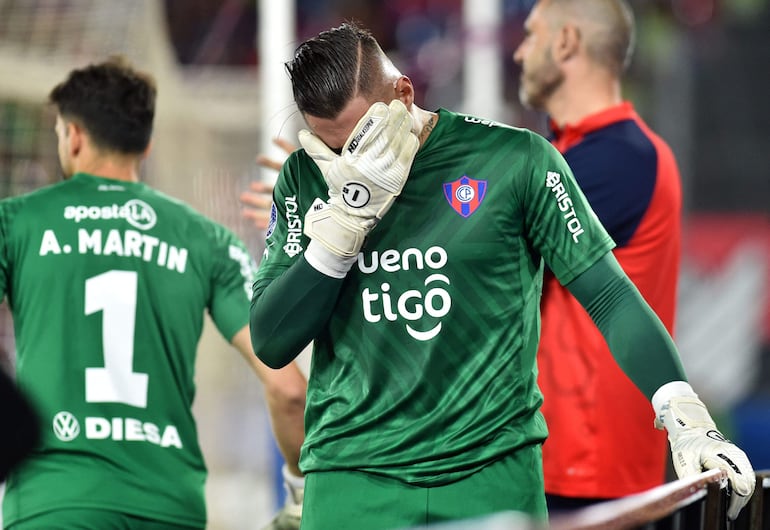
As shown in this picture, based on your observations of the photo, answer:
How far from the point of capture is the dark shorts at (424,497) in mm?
2438

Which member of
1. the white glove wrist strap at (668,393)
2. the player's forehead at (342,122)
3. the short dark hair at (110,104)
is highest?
the short dark hair at (110,104)

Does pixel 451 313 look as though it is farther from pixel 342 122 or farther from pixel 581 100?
pixel 581 100

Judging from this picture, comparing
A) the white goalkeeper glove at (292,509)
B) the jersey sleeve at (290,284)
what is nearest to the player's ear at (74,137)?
the white goalkeeper glove at (292,509)

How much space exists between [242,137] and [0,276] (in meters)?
4.93

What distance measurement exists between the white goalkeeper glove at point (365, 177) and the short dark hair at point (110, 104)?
1.49 metres

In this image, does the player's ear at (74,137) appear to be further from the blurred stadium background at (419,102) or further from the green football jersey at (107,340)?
the blurred stadium background at (419,102)

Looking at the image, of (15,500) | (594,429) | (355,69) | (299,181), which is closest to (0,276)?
(15,500)

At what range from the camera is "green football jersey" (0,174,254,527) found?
11.2 feet

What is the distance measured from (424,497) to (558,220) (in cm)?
61

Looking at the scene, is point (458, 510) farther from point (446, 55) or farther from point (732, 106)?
point (732, 106)

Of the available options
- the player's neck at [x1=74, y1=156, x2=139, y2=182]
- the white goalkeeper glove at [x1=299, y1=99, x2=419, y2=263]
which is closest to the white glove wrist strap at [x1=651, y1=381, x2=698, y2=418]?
the white goalkeeper glove at [x1=299, y1=99, x2=419, y2=263]

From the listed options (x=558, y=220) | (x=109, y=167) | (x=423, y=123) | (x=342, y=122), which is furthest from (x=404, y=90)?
(x=109, y=167)

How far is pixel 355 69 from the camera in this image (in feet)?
8.22

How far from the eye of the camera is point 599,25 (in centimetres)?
402
